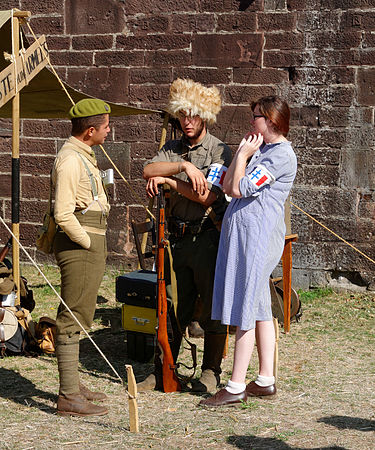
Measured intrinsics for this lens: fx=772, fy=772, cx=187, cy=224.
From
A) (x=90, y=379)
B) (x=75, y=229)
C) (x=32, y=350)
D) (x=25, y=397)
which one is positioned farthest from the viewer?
(x=32, y=350)

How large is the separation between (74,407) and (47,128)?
4.95 meters

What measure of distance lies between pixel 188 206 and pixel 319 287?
3439 mm

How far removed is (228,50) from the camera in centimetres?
781

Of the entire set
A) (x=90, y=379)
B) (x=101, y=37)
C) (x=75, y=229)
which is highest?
(x=101, y=37)

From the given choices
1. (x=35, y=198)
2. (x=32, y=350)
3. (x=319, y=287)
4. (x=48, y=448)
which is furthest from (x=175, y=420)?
(x=35, y=198)

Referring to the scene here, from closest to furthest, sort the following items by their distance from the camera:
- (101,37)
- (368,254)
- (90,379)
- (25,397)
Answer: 1. (25,397)
2. (90,379)
3. (368,254)
4. (101,37)

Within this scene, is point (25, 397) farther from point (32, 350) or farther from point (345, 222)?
point (345, 222)

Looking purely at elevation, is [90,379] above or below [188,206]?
below

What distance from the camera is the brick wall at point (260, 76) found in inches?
296

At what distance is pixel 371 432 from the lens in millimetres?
4016

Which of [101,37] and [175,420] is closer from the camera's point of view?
[175,420]

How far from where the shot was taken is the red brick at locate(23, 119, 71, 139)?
337 inches

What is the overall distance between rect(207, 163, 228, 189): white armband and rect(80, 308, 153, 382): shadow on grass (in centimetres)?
141

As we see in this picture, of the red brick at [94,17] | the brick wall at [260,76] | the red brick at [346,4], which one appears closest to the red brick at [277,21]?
the brick wall at [260,76]
